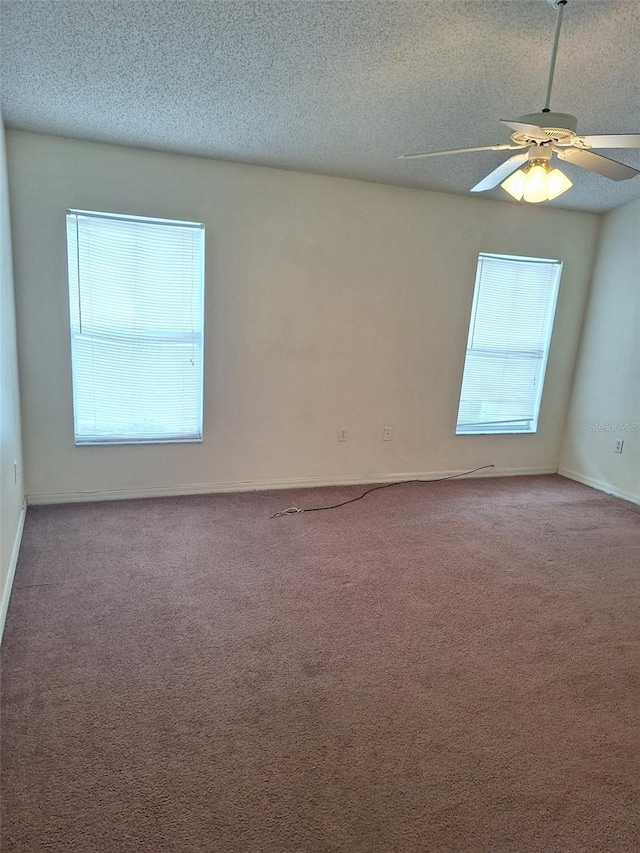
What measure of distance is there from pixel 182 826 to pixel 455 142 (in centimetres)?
367

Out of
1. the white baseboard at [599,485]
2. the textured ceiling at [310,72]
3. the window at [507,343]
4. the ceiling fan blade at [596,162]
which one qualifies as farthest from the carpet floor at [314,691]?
the textured ceiling at [310,72]

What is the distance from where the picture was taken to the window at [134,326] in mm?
3371

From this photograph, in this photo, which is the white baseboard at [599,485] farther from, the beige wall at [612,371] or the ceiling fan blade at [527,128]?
the ceiling fan blade at [527,128]

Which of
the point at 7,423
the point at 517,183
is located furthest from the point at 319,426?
the point at 517,183

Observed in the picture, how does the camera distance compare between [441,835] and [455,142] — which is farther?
[455,142]

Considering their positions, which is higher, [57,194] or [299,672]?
[57,194]

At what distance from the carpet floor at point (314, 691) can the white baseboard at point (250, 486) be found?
0.99 ft

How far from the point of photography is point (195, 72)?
8.08 ft

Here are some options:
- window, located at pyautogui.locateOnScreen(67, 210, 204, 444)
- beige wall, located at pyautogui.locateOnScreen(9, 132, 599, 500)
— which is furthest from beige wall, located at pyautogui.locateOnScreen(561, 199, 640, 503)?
window, located at pyautogui.locateOnScreen(67, 210, 204, 444)

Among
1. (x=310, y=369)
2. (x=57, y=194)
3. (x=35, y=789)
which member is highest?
(x=57, y=194)

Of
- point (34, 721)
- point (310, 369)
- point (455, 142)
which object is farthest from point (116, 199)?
point (34, 721)

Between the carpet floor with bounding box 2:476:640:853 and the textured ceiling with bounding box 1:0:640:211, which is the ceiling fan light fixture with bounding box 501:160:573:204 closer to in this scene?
the textured ceiling with bounding box 1:0:640:211

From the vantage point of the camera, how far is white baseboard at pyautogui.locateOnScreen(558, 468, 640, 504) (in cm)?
431

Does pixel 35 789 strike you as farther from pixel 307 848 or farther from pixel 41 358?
pixel 41 358
